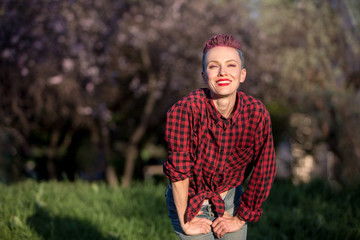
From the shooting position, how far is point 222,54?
2.19 m

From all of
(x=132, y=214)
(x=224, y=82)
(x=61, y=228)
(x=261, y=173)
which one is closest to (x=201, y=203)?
(x=261, y=173)

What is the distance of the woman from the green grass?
1.84 metres

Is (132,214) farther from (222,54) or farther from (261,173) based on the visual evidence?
(222,54)

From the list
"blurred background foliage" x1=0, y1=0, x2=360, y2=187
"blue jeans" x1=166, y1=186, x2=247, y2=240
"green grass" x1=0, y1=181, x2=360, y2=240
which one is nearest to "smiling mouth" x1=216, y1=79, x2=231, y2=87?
"blue jeans" x1=166, y1=186, x2=247, y2=240

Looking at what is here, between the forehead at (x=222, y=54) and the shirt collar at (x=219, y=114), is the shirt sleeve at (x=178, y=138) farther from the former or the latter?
the forehead at (x=222, y=54)

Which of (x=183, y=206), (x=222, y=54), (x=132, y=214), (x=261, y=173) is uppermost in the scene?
(x=222, y=54)

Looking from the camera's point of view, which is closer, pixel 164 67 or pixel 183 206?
pixel 183 206

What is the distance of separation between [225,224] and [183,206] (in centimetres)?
29

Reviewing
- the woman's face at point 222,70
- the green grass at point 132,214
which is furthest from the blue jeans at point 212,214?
the green grass at point 132,214

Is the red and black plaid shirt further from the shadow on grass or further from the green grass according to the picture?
the shadow on grass

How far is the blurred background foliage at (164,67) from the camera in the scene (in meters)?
7.18

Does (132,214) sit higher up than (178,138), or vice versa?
(178,138)

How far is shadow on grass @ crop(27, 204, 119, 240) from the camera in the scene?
3.99m

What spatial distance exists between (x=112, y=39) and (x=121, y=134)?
197 inches
